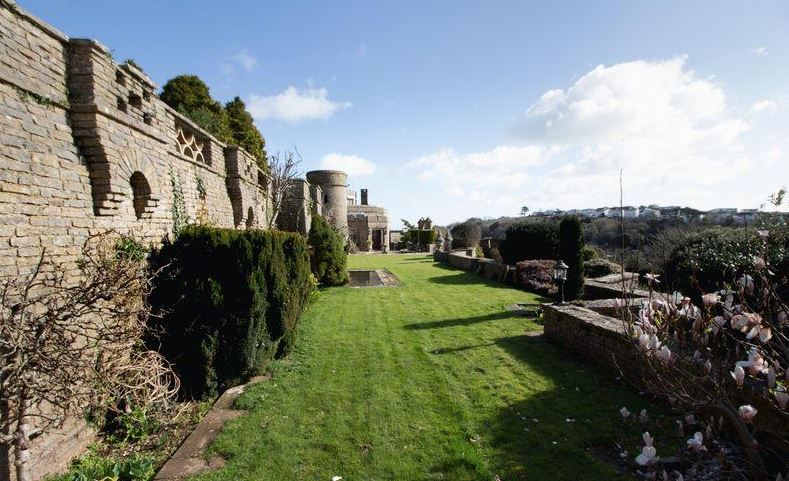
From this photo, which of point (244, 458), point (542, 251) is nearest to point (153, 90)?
point (244, 458)

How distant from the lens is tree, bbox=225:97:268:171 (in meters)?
20.1

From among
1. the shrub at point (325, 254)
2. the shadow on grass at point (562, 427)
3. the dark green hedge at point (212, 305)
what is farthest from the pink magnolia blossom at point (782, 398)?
the shrub at point (325, 254)

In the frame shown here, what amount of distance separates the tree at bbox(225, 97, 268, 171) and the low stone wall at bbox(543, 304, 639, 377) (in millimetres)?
16017

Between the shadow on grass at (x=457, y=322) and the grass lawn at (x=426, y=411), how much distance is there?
0.25 m

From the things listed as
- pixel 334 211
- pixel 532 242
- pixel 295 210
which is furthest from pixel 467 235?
pixel 295 210

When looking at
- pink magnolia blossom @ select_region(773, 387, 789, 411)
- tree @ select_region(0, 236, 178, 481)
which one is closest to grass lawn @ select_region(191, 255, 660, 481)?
tree @ select_region(0, 236, 178, 481)

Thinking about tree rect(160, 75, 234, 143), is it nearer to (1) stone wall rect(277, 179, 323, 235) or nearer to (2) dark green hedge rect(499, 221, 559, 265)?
(1) stone wall rect(277, 179, 323, 235)

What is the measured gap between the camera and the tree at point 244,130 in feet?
65.9

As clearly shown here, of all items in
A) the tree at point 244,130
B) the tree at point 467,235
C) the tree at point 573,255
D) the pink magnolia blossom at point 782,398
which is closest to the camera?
the pink magnolia blossom at point 782,398

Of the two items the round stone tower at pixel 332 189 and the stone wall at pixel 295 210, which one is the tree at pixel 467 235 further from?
the stone wall at pixel 295 210

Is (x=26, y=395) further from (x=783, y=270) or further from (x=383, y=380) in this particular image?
(x=783, y=270)

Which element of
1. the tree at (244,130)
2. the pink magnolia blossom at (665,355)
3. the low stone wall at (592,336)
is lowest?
the low stone wall at (592,336)

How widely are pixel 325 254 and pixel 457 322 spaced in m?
6.44

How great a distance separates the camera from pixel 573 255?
35.9ft
